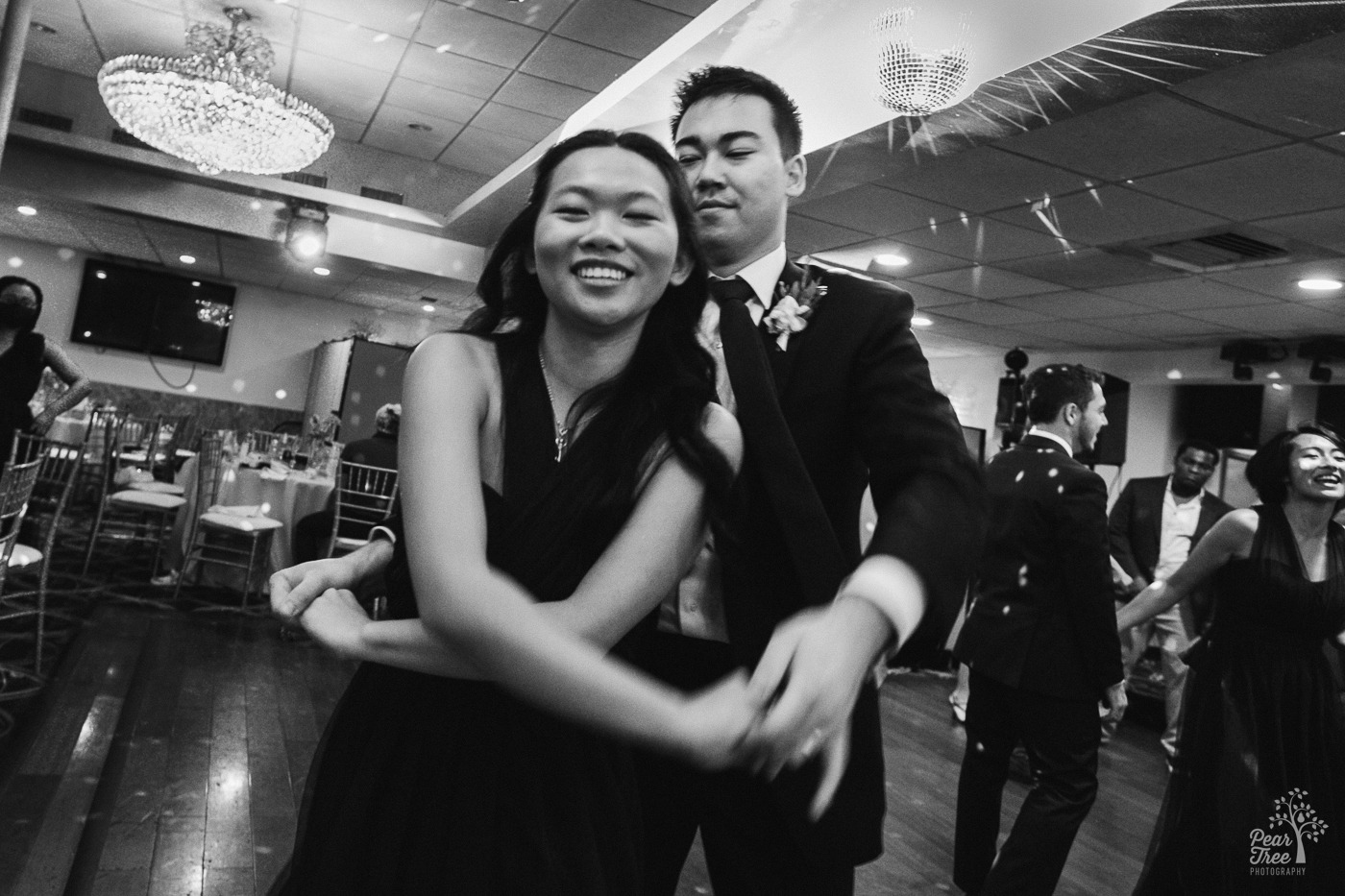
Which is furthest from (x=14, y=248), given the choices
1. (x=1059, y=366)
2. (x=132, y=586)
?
(x=1059, y=366)

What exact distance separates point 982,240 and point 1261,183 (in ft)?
5.19

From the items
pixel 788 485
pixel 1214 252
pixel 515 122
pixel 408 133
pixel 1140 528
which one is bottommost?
pixel 788 485

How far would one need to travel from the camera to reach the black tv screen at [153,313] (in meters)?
11.1

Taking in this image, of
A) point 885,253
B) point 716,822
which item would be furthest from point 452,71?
point 716,822

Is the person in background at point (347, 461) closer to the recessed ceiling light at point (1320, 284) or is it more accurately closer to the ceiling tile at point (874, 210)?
the ceiling tile at point (874, 210)

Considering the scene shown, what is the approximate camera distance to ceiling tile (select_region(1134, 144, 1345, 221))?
3.79m

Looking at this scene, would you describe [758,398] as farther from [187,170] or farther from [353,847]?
[187,170]

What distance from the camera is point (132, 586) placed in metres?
5.63

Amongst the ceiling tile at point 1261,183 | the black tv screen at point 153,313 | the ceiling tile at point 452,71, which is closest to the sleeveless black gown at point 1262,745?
the ceiling tile at point 1261,183

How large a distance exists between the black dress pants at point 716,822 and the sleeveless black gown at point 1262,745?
Result: 1736 millimetres

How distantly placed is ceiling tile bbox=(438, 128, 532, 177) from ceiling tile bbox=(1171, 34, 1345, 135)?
444cm

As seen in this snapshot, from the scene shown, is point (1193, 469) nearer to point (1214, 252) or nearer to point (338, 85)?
→ point (1214, 252)

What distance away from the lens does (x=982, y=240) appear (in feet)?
18.0

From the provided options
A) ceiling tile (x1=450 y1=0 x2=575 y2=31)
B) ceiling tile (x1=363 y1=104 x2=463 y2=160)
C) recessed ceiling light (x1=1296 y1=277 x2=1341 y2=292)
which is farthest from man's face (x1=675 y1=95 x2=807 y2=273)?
ceiling tile (x1=363 y1=104 x2=463 y2=160)
